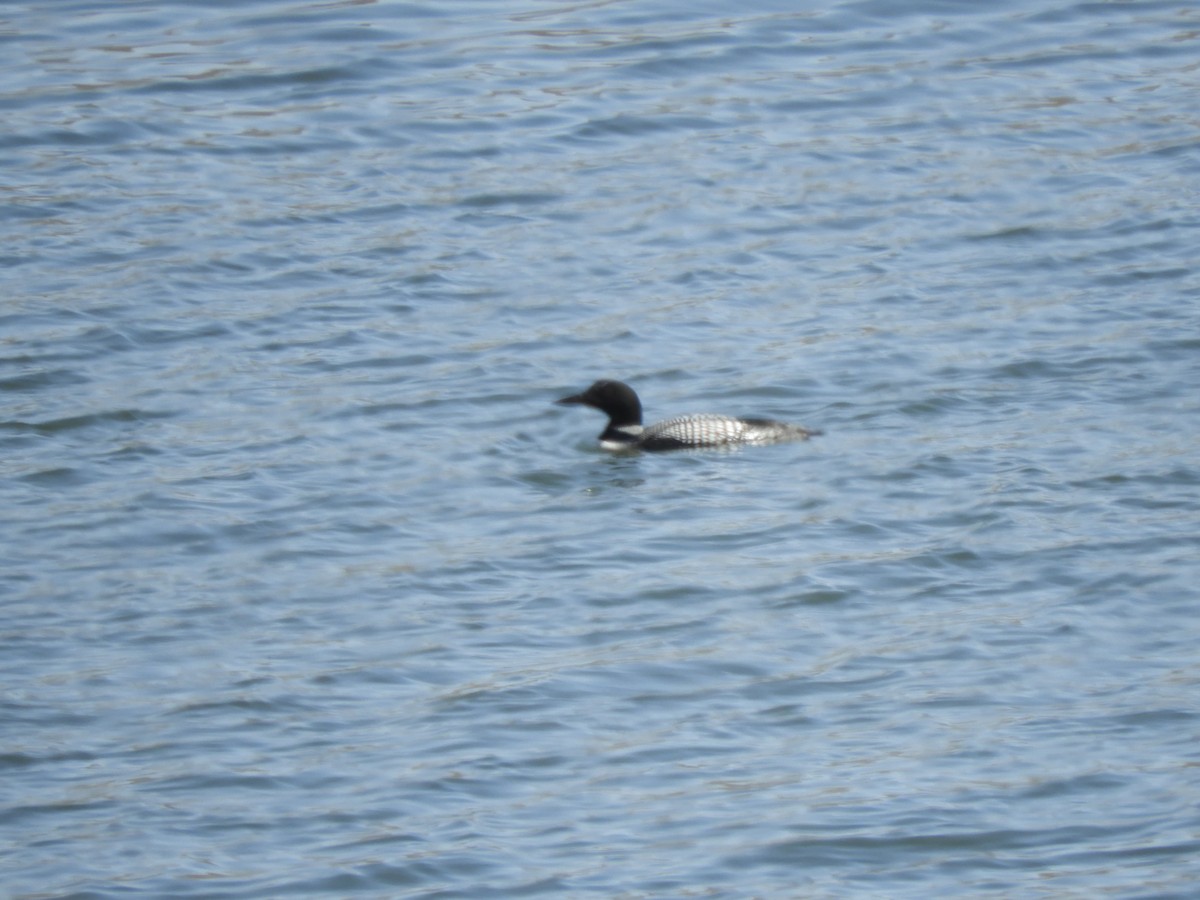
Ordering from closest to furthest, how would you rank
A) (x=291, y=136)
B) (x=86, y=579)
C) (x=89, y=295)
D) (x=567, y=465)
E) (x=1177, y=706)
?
(x=1177, y=706)
(x=86, y=579)
(x=567, y=465)
(x=89, y=295)
(x=291, y=136)

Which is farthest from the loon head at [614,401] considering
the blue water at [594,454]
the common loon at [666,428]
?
the blue water at [594,454]

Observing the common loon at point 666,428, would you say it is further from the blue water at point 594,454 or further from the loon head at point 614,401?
the blue water at point 594,454

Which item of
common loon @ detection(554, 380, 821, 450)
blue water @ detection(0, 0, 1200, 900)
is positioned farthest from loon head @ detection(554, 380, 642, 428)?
blue water @ detection(0, 0, 1200, 900)

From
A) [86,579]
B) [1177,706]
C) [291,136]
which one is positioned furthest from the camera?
[291,136]

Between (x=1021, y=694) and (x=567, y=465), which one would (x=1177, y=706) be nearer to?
(x=1021, y=694)

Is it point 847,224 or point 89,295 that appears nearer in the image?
point 89,295

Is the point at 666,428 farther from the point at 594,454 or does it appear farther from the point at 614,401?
the point at 594,454

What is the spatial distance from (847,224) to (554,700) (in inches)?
300

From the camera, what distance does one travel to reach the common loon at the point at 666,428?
12258mm

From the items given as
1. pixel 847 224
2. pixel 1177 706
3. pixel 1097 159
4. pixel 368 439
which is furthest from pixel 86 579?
pixel 1097 159

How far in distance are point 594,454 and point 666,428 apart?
428 millimetres

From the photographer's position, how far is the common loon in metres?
12.3

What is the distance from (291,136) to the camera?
17.7m

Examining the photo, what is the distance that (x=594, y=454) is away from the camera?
12625 mm
